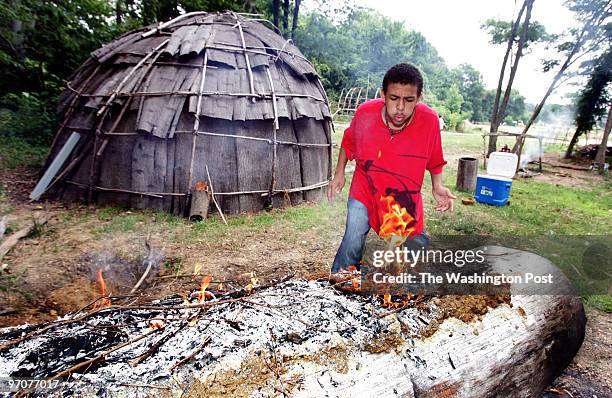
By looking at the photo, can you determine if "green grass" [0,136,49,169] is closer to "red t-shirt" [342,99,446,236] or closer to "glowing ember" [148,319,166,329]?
"glowing ember" [148,319,166,329]

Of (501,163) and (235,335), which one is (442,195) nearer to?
(235,335)

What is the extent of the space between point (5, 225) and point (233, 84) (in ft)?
14.9

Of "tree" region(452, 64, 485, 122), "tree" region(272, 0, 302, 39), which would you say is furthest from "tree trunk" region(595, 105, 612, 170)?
"tree" region(452, 64, 485, 122)

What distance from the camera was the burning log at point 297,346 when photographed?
1520mm

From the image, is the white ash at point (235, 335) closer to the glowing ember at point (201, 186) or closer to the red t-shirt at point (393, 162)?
the red t-shirt at point (393, 162)

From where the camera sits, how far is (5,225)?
5.64 m

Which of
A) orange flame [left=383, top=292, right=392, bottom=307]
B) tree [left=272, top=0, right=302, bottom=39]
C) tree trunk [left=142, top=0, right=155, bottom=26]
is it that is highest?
tree [left=272, top=0, right=302, bottom=39]

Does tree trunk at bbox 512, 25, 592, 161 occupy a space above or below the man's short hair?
above

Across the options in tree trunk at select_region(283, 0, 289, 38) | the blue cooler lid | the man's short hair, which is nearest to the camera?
the man's short hair

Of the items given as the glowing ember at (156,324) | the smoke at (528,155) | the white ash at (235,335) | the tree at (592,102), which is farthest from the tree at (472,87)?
A: the glowing ember at (156,324)

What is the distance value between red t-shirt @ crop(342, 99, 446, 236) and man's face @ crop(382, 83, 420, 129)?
198mm

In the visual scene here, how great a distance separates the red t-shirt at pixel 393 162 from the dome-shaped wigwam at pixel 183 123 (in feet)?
13.8

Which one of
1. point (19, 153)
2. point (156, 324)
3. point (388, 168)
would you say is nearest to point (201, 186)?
point (388, 168)

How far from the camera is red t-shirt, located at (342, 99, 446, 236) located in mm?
2777
